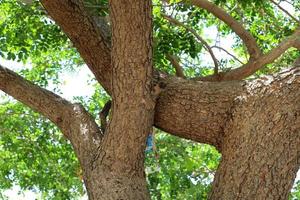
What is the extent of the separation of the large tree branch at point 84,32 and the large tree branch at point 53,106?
0.97ft

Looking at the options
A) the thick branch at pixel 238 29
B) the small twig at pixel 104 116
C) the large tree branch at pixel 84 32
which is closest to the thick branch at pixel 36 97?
the small twig at pixel 104 116

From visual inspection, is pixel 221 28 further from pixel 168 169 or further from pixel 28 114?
pixel 28 114

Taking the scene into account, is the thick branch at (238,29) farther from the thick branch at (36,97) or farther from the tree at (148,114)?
the thick branch at (36,97)

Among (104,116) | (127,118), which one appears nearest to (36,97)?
(104,116)

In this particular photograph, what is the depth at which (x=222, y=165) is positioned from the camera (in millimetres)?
2848

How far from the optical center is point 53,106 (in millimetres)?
3428

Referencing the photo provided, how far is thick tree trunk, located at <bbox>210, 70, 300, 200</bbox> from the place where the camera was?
8.77 feet

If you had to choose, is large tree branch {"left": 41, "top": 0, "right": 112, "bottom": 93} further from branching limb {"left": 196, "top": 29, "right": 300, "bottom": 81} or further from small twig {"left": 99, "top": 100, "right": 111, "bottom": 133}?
branching limb {"left": 196, "top": 29, "right": 300, "bottom": 81}

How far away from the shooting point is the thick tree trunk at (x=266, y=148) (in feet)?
8.77

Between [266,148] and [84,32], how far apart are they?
1.42 meters

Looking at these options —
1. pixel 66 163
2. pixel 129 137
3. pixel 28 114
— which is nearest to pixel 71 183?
pixel 66 163

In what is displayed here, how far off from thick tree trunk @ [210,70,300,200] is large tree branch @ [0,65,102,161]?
3.06 feet

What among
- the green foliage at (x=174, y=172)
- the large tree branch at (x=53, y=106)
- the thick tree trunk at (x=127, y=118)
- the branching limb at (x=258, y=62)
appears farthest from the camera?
the green foliage at (x=174, y=172)

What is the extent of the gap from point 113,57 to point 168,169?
3171mm
